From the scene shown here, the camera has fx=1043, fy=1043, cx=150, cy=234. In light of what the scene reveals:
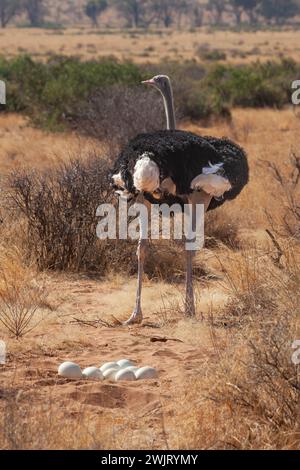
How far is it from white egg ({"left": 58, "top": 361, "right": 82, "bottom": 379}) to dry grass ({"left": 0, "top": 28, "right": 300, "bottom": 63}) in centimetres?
3935

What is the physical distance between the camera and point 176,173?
7.05 m

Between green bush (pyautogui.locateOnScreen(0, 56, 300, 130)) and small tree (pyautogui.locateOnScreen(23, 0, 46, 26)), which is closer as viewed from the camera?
green bush (pyautogui.locateOnScreen(0, 56, 300, 130))

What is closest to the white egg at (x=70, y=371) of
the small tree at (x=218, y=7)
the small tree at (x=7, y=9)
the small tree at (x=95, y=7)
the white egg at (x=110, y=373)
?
the white egg at (x=110, y=373)

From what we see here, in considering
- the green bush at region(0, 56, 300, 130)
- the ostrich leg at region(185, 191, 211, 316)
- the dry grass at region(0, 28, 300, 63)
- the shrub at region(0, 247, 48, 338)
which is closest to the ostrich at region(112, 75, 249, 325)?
the ostrich leg at region(185, 191, 211, 316)

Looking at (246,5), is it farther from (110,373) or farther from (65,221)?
(110,373)

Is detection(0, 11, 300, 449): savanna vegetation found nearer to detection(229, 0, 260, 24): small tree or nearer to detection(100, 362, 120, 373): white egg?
detection(100, 362, 120, 373): white egg

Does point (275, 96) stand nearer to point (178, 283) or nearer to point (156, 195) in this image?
point (178, 283)

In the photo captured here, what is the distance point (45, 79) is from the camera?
21.7 metres

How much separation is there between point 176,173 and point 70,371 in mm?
1892

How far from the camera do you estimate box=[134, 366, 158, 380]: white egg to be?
5.73m

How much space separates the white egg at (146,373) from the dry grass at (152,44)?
39.3 meters

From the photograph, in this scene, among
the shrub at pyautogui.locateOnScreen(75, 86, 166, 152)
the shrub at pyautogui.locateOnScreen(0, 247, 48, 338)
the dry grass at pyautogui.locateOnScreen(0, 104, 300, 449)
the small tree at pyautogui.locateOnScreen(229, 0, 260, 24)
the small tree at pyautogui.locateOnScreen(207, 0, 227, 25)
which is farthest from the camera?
the small tree at pyautogui.locateOnScreen(207, 0, 227, 25)

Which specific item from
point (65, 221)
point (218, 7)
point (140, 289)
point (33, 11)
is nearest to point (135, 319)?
point (140, 289)

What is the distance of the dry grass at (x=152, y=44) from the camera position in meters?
50.8
